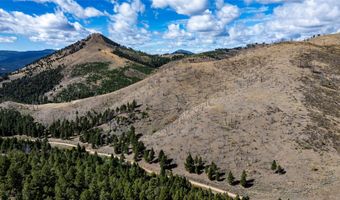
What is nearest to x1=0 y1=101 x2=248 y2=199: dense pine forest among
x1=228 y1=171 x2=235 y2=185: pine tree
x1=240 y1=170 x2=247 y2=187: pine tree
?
x1=240 y1=170 x2=247 y2=187: pine tree

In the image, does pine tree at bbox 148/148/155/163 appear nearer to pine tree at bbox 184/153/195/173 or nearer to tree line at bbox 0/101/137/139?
pine tree at bbox 184/153/195/173

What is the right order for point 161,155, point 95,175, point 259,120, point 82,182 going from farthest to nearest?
point 259,120, point 161,155, point 95,175, point 82,182

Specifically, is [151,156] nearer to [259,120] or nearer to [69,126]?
[259,120]

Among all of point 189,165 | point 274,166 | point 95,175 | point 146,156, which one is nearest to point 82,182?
point 95,175

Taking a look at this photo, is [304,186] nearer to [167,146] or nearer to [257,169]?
[257,169]

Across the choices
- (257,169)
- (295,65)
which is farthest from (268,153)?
(295,65)

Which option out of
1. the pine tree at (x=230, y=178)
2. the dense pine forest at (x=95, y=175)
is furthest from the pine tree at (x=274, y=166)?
the pine tree at (x=230, y=178)
